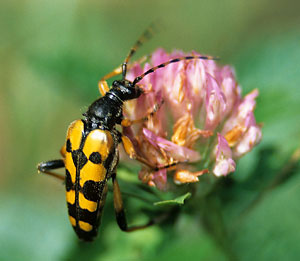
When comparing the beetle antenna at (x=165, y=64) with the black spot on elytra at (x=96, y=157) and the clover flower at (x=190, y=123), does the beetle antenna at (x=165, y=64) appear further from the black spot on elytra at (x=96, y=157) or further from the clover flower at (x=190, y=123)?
the black spot on elytra at (x=96, y=157)

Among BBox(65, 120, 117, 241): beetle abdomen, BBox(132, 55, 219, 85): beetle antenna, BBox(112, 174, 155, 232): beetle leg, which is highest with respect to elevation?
BBox(132, 55, 219, 85): beetle antenna

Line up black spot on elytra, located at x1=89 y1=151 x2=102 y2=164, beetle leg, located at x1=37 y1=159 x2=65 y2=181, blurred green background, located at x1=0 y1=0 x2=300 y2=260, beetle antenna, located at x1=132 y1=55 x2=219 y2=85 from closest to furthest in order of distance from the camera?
black spot on elytra, located at x1=89 y1=151 x2=102 y2=164
beetle antenna, located at x1=132 y1=55 x2=219 y2=85
beetle leg, located at x1=37 y1=159 x2=65 y2=181
blurred green background, located at x1=0 y1=0 x2=300 y2=260

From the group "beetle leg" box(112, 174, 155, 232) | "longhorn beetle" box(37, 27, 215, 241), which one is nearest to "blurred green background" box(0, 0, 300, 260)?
"beetle leg" box(112, 174, 155, 232)

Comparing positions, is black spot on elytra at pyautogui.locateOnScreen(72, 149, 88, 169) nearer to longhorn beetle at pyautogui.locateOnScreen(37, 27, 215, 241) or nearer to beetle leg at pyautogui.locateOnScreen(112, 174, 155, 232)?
longhorn beetle at pyautogui.locateOnScreen(37, 27, 215, 241)

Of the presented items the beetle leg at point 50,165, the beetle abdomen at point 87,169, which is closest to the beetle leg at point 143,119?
the beetle abdomen at point 87,169

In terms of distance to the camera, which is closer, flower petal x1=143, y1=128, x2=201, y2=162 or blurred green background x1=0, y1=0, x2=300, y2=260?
flower petal x1=143, y1=128, x2=201, y2=162

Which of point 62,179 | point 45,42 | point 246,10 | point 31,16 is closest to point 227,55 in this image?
point 246,10
